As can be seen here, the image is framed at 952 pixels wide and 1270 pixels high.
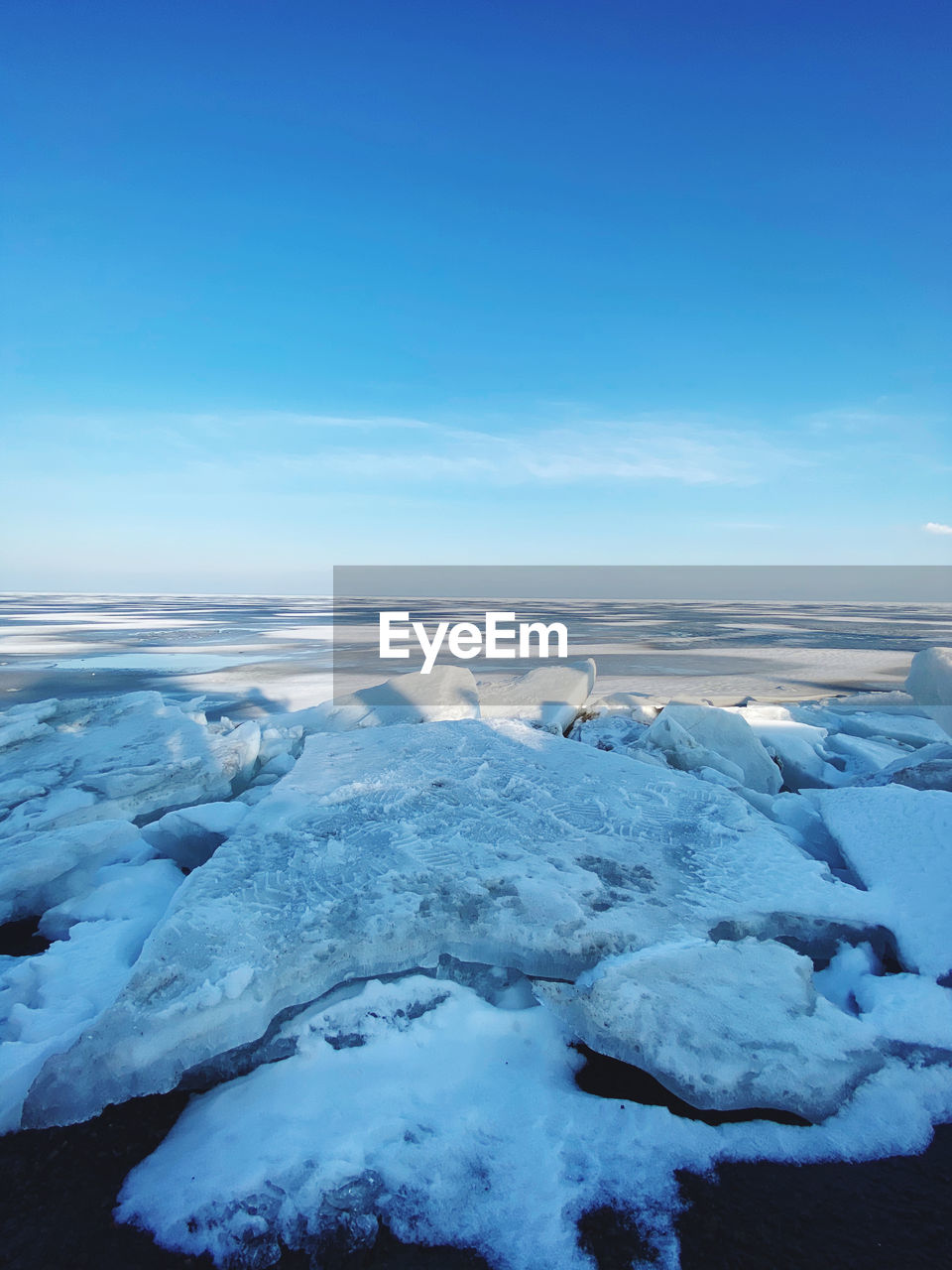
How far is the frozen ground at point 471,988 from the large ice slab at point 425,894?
0.03 feet

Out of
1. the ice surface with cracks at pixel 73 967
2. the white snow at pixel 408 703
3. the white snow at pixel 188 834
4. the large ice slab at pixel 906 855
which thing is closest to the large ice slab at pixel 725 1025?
the large ice slab at pixel 906 855

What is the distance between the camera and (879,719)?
5680 mm

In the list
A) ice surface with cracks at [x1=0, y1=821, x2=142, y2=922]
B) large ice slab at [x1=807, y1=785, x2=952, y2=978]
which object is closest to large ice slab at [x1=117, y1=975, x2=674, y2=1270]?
large ice slab at [x1=807, y1=785, x2=952, y2=978]

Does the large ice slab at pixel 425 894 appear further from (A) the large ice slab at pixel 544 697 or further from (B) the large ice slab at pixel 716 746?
(A) the large ice slab at pixel 544 697

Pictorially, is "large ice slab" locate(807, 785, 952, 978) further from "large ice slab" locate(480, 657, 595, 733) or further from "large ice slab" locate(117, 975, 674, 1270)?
"large ice slab" locate(480, 657, 595, 733)

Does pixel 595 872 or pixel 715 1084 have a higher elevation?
pixel 595 872

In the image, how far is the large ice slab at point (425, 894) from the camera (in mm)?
1831

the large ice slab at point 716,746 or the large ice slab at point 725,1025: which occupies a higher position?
the large ice slab at point 716,746

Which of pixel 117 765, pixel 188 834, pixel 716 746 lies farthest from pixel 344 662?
pixel 188 834

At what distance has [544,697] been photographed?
18.7 feet

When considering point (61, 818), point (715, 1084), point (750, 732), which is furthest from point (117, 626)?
point (715, 1084)

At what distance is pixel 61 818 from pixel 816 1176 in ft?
11.2

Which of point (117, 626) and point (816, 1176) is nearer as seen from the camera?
point (816, 1176)

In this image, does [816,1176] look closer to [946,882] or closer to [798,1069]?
[798,1069]
